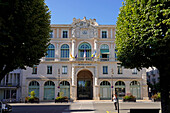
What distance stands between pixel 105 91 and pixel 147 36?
90.0 feet

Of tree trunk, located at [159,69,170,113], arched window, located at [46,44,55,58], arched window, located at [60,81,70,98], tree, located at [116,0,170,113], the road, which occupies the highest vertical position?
arched window, located at [46,44,55,58]

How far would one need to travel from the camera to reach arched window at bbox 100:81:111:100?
37.6 m

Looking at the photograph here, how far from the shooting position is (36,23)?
42.7 feet

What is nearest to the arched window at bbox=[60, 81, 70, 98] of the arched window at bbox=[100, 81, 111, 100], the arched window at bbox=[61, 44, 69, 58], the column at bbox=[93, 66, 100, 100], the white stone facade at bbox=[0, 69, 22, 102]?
the column at bbox=[93, 66, 100, 100]

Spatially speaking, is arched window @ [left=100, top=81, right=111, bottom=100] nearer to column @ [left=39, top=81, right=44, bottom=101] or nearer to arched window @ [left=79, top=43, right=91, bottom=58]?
arched window @ [left=79, top=43, right=91, bottom=58]

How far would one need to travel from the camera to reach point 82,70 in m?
39.7

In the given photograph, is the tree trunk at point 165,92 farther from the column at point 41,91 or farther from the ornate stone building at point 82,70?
the column at point 41,91

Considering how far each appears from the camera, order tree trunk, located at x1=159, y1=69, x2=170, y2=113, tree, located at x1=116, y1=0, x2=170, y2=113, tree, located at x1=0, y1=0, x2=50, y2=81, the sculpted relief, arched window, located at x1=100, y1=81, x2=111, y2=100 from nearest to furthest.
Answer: tree, located at x1=0, y1=0, x2=50, y2=81 < tree, located at x1=116, y1=0, x2=170, y2=113 < tree trunk, located at x1=159, y1=69, x2=170, y2=113 < arched window, located at x1=100, y1=81, x2=111, y2=100 < the sculpted relief

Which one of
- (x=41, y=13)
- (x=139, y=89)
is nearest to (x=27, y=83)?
(x=139, y=89)

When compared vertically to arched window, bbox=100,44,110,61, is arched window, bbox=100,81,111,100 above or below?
below

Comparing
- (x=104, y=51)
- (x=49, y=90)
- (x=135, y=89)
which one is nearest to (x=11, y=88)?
(x=49, y=90)

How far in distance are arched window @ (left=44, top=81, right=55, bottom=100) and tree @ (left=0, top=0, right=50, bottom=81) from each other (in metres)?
24.4

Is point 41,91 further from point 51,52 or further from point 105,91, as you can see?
point 105,91

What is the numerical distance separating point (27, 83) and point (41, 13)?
26502mm
